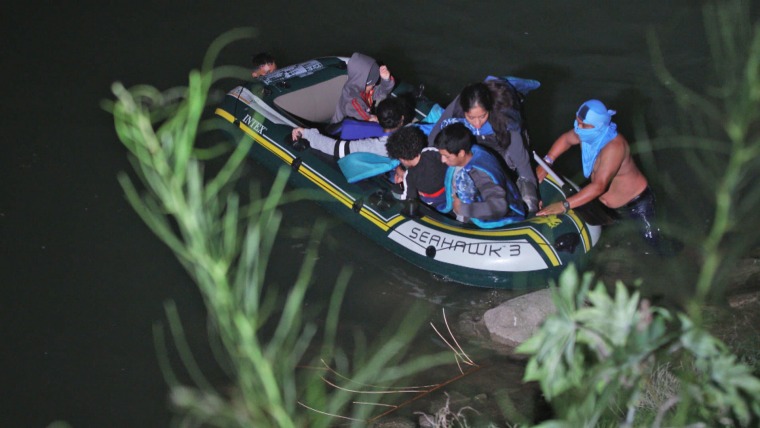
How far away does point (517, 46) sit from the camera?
889cm

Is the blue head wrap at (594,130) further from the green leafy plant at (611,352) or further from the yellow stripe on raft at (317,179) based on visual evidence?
the green leafy plant at (611,352)

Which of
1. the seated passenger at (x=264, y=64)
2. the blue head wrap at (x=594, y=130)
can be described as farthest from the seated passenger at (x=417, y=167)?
the seated passenger at (x=264, y=64)

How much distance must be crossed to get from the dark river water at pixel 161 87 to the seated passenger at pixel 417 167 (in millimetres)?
721

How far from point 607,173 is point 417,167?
52.8 inches

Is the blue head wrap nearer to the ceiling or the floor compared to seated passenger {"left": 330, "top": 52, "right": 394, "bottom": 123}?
nearer to the ceiling

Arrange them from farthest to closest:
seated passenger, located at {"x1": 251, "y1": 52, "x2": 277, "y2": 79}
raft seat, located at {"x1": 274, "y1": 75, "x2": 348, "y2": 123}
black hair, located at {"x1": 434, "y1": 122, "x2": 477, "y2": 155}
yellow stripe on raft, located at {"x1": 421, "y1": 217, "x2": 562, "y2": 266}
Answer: seated passenger, located at {"x1": 251, "y1": 52, "x2": 277, "y2": 79}
raft seat, located at {"x1": 274, "y1": 75, "x2": 348, "y2": 123}
yellow stripe on raft, located at {"x1": 421, "y1": 217, "x2": 562, "y2": 266}
black hair, located at {"x1": 434, "y1": 122, "x2": 477, "y2": 155}

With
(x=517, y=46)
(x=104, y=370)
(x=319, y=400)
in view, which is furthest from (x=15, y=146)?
(x=517, y=46)

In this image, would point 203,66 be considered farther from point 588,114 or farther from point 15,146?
point 588,114

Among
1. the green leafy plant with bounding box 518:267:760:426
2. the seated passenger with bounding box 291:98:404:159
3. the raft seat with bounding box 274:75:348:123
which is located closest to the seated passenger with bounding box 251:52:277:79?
the raft seat with bounding box 274:75:348:123

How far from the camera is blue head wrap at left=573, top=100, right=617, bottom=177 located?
546cm

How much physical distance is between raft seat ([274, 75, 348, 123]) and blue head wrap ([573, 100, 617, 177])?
2532 mm

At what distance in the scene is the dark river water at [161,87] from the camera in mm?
5840

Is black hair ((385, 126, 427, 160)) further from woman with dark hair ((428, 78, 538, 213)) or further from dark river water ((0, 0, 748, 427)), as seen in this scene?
dark river water ((0, 0, 748, 427))

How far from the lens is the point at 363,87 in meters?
6.72
